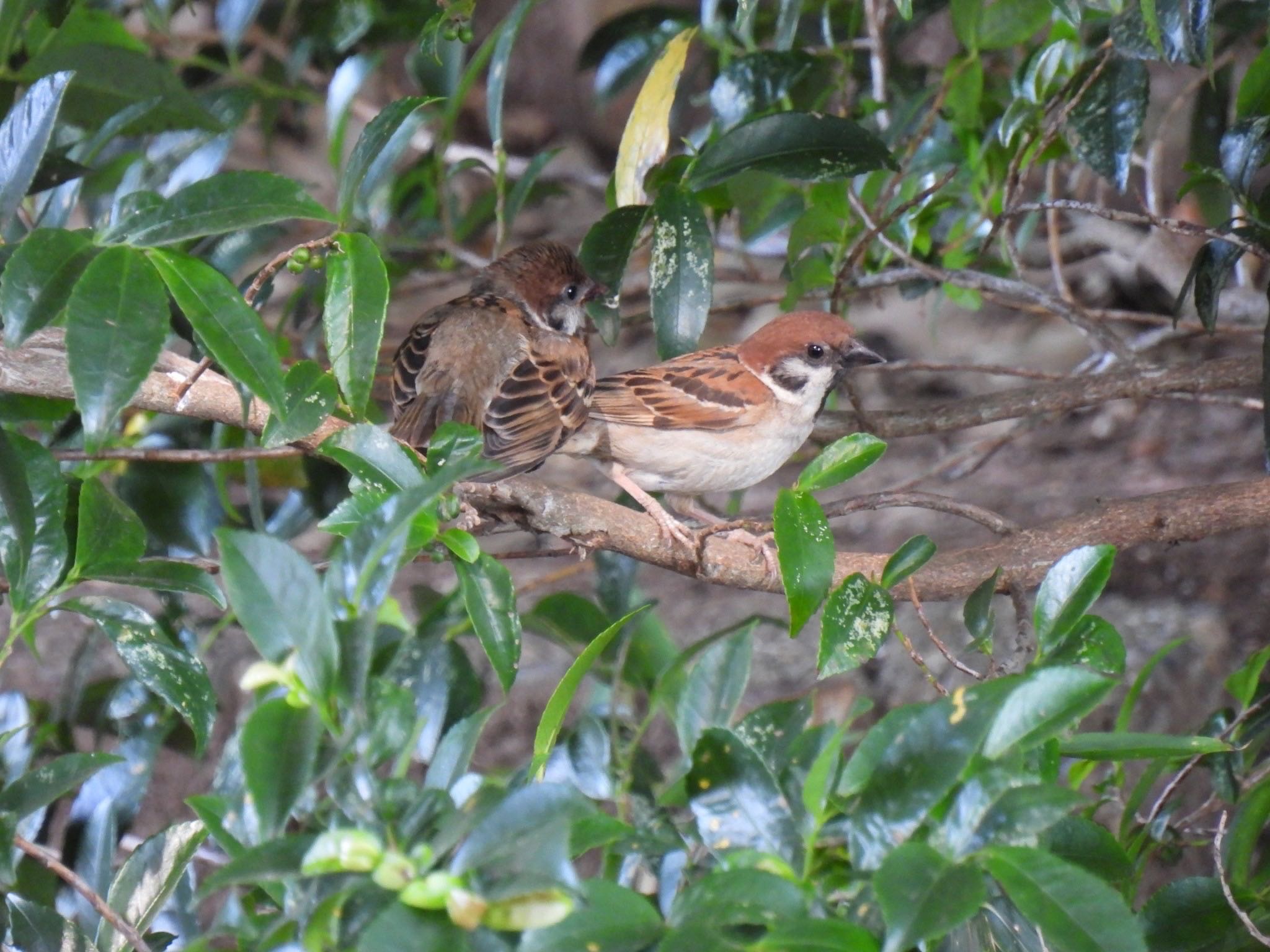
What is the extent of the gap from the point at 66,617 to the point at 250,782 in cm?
340

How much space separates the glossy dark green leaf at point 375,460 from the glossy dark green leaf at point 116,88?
115 cm

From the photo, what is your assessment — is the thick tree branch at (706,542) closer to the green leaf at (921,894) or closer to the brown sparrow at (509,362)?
the brown sparrow at (509,362)


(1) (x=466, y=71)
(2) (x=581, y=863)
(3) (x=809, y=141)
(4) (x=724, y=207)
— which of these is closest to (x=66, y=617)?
(2) (x=581, y=863)

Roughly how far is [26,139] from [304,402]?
46 cm

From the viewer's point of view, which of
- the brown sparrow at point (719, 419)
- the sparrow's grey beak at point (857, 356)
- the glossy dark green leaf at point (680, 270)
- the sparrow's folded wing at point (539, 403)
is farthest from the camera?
the brown sparrow at point (719, 419)

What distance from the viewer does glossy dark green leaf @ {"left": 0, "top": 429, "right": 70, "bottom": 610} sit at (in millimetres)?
1432

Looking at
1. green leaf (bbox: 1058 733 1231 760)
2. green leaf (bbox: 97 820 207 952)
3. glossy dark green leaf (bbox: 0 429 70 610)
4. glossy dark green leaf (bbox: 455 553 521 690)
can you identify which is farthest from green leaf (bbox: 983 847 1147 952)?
glossy dark green leaf (bbox: 0 429 70 610)

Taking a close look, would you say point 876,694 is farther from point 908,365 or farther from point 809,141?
point 809,141

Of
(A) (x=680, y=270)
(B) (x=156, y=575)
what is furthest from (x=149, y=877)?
(A) (x=680, y=270)

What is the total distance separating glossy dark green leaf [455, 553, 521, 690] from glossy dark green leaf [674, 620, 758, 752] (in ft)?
0.69

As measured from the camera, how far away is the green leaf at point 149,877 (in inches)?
59.2

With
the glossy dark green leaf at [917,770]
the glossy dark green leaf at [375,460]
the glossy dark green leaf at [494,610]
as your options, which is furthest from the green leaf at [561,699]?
the glossy dark green leaf at [917,770]

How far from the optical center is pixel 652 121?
7.18 ft

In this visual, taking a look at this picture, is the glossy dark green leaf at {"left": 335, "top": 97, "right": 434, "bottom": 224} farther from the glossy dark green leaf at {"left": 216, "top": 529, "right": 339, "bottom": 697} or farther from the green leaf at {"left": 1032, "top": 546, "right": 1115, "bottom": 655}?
the green leaf at {"left": 1032, "top": 546, "right": 1115, "bottom": 655}
